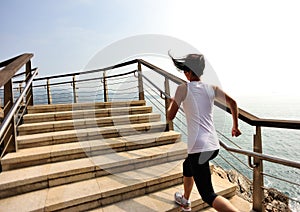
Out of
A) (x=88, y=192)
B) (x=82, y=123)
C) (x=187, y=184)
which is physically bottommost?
(x=88, y=192)

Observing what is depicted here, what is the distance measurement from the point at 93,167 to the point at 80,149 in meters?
0.35

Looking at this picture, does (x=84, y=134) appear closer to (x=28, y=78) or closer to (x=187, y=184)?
(x=28, y=78)

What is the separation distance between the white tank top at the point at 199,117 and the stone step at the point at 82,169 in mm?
928

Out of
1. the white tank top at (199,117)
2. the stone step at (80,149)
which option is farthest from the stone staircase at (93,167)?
the white tank top at (199,117)

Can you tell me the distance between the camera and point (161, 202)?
175 centimetres

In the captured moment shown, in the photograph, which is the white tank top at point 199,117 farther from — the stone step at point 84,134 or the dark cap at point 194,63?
the stone step at point 84,134

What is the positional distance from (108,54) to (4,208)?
7.83 ft

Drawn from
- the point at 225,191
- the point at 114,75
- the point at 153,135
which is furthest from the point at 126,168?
the point at 114,75

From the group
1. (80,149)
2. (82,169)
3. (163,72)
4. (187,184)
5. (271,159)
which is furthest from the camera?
(163,72)

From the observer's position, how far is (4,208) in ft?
4.91

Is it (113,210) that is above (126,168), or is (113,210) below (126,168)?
below

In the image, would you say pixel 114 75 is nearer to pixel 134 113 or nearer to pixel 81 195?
pixel 134 113

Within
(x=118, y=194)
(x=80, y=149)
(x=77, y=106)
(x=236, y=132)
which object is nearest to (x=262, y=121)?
(x=236, y=132)

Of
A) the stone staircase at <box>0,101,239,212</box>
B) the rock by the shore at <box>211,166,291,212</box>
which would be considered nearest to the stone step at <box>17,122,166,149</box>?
the stone staircase at <box>0,101,239,212</box>
